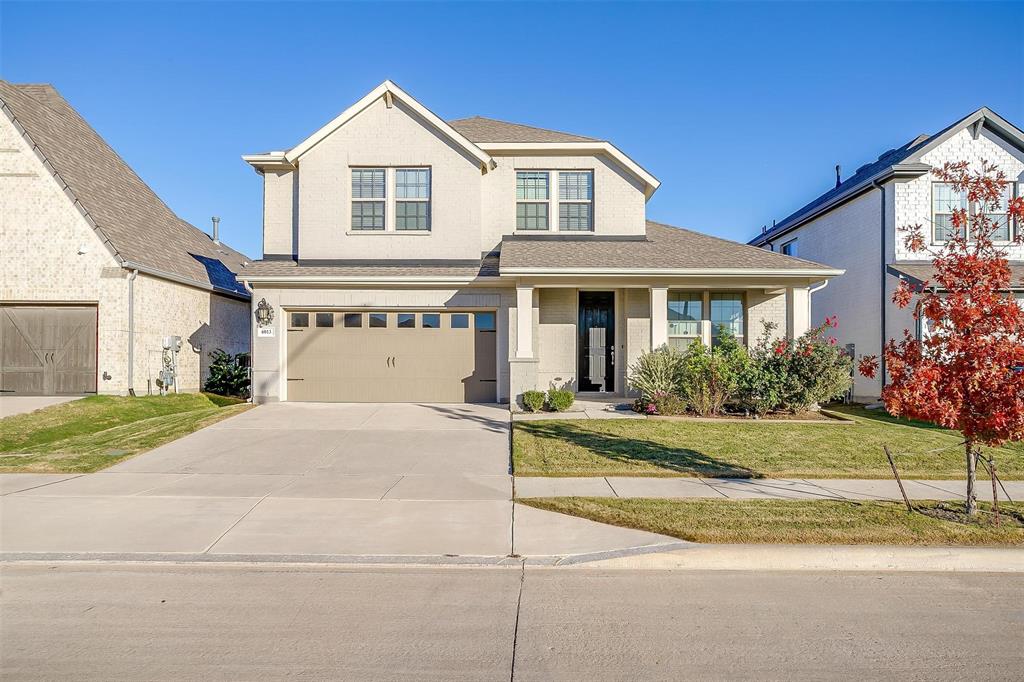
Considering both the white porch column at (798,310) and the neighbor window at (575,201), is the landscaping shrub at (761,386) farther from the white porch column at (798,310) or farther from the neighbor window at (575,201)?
the neighbor window at (575,201)

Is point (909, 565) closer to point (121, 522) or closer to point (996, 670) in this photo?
point (996, 670)

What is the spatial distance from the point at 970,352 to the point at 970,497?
5.51 ft

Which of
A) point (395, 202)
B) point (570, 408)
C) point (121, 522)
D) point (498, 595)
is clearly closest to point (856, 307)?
point (570, 408)

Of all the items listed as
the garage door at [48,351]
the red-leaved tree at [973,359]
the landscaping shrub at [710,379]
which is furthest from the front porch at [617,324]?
the garage door at [48,351]

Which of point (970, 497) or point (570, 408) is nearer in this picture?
point (970, 497)

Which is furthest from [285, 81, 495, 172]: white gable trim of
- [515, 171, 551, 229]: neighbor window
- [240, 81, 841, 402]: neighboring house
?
[515, 171, 551, 229]: neighbor window

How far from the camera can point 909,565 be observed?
5.53m

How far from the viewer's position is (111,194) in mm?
18172

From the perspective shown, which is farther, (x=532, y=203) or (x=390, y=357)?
(x=532, y=203)

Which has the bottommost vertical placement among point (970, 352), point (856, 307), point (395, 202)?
point (970, 352)

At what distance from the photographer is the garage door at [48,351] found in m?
15.9

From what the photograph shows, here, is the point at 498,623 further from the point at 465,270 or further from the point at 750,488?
the point at 465,270

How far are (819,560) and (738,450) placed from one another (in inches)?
185

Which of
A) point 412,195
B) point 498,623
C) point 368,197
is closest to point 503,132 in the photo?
point 412,195
